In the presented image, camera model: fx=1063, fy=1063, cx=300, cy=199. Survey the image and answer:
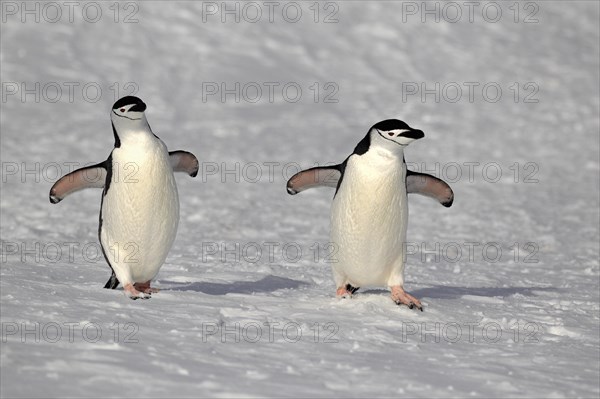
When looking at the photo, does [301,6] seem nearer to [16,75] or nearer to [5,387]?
[16,75]

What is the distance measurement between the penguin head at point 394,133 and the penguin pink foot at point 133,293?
1.50m

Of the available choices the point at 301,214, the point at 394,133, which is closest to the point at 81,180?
the point at 394,133

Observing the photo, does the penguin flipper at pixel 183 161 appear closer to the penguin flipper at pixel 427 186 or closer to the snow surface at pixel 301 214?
the snow surface at pixel 301 214

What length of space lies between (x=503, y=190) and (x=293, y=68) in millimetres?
5656

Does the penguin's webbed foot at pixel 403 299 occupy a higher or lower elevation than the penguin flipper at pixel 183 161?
lower

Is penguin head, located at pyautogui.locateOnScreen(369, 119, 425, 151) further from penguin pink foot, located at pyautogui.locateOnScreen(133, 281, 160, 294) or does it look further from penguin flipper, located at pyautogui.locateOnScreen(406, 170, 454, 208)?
penguin pink foot, located at pyautogui.locateOnScreen(133, 281, 160, 294)

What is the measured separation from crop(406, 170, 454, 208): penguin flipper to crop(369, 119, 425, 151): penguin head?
0.51 metres

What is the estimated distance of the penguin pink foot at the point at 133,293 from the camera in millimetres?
5654

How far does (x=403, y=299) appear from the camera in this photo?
5859mm

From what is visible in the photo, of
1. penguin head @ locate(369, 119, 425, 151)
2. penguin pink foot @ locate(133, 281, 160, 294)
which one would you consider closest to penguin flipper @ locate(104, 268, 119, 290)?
penguin pink foot @ locate(133, 281, 160, 294)

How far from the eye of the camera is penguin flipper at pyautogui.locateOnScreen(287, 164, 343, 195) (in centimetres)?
607

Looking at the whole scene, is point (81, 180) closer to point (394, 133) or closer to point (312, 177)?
point (312, 177)

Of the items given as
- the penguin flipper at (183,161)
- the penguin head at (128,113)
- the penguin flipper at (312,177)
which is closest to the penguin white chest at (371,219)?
the penguin flipper at (312,177)

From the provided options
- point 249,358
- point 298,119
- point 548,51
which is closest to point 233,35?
point 298,119
